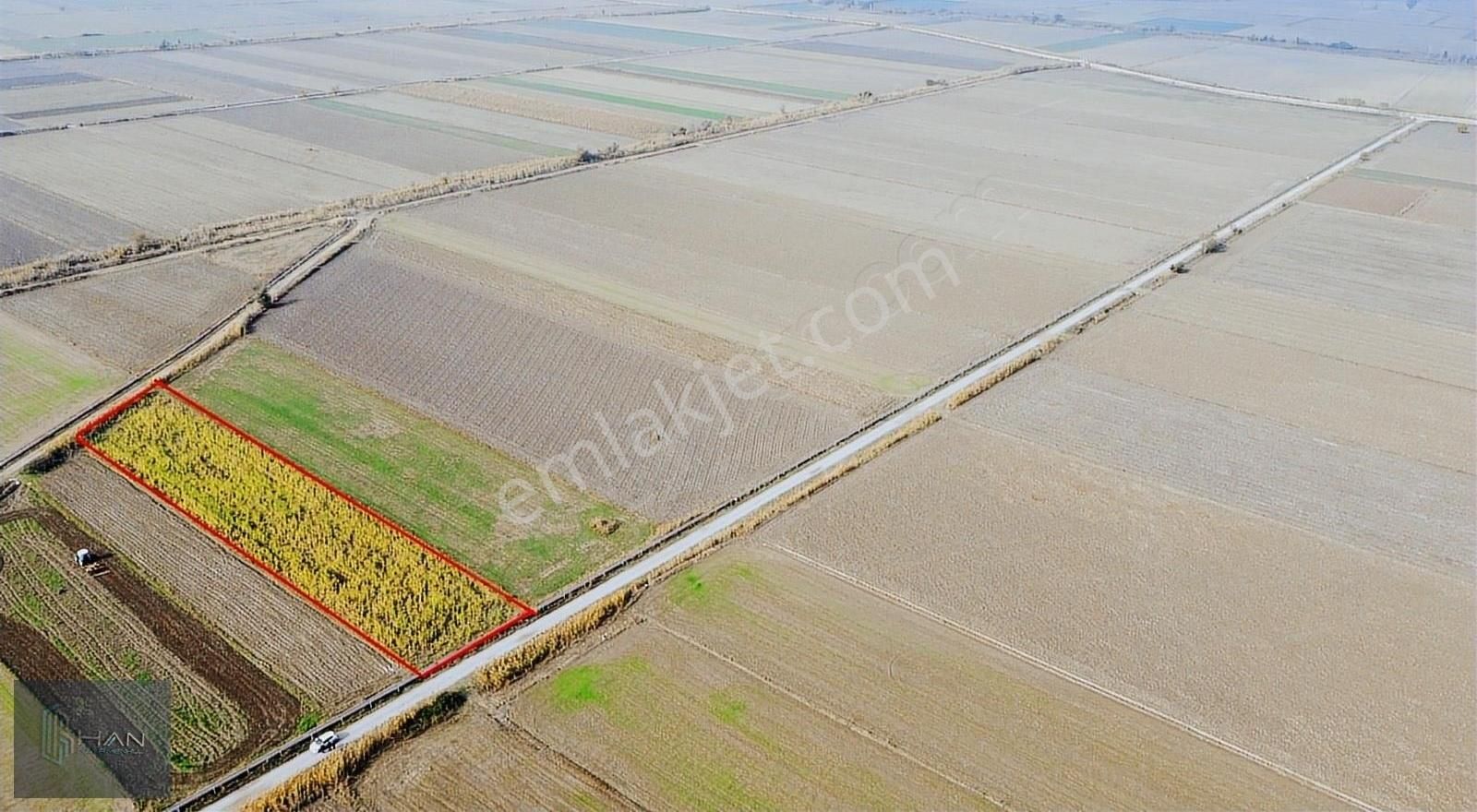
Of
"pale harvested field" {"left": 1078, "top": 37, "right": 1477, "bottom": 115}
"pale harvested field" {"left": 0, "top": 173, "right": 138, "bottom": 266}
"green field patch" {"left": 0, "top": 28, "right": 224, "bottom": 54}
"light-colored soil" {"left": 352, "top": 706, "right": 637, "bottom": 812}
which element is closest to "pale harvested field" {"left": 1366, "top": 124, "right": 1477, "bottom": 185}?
"pale harvested field" {"left": 1078, "top": 37, "right": 1477, "bottom": 115}

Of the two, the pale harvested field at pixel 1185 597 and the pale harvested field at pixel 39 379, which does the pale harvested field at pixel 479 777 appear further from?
the pale harvested field at pixel 39 379

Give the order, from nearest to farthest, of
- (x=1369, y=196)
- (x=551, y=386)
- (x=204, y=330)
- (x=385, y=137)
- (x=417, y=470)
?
(x=417, y=470), (x=551, y=386), (x=204, y=330), (x=1369, y=196), (x=385, y=137)

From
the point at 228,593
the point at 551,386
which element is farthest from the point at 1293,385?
the point at 228,593

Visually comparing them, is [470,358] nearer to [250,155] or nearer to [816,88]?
[250,155]

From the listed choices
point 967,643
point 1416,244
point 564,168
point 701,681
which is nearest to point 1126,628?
point 967,643

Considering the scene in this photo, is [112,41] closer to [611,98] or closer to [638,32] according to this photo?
[638,32]

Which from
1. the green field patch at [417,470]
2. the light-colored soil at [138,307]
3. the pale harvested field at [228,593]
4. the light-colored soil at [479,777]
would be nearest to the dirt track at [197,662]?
the pale harvested field at [228,593]
